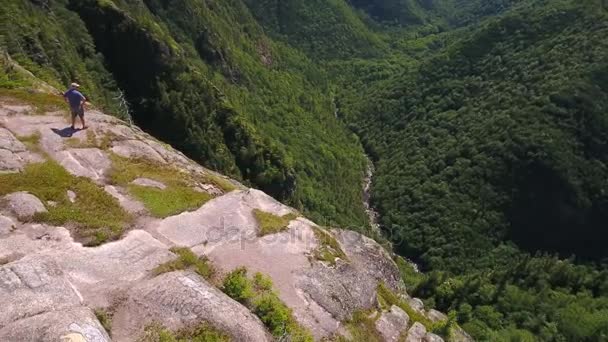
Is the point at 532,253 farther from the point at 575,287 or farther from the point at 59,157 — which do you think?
the point at 59,157

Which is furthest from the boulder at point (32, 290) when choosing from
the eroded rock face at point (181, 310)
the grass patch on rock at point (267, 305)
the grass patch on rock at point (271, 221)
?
the grass patch on rock at point (271, 221)

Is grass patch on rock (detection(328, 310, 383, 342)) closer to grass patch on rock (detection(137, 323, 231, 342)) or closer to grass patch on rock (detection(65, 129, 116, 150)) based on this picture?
grass patch on rock (detection(137, 323, 231, 342))

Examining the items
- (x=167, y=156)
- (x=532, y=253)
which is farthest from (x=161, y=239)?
(x=532, y=253)

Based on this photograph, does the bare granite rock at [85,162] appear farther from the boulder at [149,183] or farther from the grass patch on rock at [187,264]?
the grass patch on rock at [187,264]

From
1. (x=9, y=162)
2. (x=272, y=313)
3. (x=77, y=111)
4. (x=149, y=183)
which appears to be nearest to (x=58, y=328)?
(x=272, y=313)

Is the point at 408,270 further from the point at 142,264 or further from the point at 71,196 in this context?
the point at 142,264

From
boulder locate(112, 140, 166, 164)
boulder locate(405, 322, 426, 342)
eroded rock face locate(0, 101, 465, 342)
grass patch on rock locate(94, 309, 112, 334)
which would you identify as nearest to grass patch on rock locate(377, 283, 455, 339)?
boulder locate(405, 322, 426, 342)
